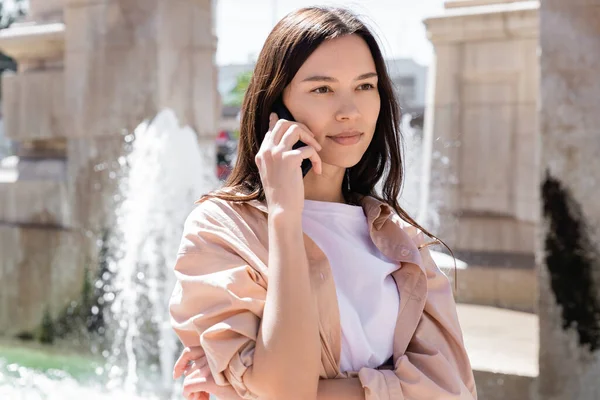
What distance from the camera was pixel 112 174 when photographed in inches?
231

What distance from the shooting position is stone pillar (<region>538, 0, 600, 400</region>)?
3557mm

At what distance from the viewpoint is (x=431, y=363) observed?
1.49 m

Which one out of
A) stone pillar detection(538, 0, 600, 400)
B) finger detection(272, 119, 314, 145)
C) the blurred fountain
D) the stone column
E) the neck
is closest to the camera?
finger detection(272, 119, 314, 145)

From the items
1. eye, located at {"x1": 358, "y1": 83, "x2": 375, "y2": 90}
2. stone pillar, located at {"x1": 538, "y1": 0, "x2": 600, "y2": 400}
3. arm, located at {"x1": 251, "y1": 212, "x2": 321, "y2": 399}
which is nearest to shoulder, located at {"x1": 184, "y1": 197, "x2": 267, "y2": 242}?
arm, located at {"x1": 251, "y1": 212, "x2": 321, "y2": 399}

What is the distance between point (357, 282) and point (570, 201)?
91.9 inches

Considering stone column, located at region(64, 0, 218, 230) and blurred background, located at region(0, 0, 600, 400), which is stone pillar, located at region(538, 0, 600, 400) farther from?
stone column, located at region(64, 0, 218, 230)

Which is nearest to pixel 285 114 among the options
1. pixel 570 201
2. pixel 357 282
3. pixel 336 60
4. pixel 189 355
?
pixel 336 60

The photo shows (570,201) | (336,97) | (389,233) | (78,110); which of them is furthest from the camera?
(78,110)

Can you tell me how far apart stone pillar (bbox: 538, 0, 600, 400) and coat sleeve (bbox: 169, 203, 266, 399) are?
2.49 metres

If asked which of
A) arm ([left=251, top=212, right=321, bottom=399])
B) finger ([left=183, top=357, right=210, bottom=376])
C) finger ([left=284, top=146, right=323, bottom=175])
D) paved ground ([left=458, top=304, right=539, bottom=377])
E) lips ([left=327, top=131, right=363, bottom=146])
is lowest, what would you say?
paved ground ([left=458, top=304, right=539, bottom=377])

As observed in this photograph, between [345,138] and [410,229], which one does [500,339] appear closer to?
[410,229]

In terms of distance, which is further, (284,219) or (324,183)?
(324,183)

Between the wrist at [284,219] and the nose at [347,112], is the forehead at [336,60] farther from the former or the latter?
the wrist at [284,219]

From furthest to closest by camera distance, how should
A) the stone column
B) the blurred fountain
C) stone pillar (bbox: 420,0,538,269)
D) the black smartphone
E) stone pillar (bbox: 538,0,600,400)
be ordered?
stone pillar (bbox: 420,0,538,269)
the stone column
the blurred fountain
stone pillar (bbox: 538,0,600,400)
the black smartphone
